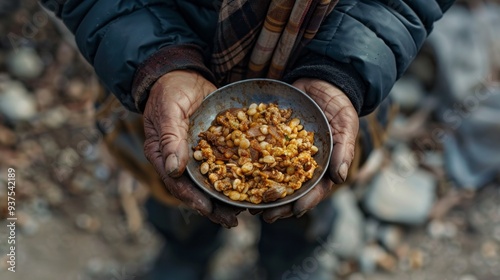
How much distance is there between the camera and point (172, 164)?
3.44ft

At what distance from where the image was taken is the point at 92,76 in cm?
227

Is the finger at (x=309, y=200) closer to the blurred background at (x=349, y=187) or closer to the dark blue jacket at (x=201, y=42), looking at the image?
the dark blue jacket at (x=201, y=42)

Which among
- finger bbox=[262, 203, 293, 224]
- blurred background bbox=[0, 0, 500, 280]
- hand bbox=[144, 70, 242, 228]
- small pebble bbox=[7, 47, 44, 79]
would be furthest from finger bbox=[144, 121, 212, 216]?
small pebble bbox=[7, 47, 44, 79]

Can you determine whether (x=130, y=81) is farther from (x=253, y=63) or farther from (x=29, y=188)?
(x=29, y=188)

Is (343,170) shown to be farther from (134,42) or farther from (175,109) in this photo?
(134,42)

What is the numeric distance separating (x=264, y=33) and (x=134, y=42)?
270 mm

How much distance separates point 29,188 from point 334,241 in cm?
111

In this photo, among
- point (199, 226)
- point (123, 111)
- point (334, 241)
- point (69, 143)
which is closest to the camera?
point (123, 111)

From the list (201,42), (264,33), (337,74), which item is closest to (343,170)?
(337,74)

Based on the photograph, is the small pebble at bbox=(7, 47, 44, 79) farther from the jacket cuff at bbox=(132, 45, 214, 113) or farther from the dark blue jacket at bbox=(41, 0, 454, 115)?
the jacket cuff at bbox=(132, 45, 214, 113)

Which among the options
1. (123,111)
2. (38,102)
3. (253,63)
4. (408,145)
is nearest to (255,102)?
(253,63)

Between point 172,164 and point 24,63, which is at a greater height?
point 172,164

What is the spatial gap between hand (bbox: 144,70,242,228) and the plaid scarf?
0.09 metres

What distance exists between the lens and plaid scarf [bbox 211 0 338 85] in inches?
42.9
